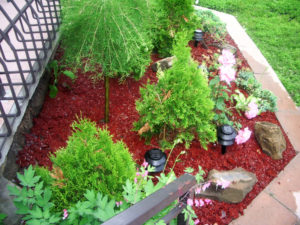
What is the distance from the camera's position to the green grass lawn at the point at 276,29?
17.1ft

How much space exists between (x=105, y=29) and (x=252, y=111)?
2230mm

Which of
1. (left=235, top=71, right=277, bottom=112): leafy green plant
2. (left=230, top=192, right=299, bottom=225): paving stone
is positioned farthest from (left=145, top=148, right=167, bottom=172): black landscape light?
(left=235, top=71, right=277, bottom=112): leafy green plant

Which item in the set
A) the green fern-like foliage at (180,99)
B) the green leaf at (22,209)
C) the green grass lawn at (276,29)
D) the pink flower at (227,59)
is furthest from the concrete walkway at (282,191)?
the green leaf at (22,209)

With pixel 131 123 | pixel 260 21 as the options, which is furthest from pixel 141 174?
pixel 260 21

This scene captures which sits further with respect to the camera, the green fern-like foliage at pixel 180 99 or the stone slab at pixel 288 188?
the stone slab at pixel 288 188

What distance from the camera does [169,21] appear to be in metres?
4.54

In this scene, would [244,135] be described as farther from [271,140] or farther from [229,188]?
[229,188]

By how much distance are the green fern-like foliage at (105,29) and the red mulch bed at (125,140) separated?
2.32 feet

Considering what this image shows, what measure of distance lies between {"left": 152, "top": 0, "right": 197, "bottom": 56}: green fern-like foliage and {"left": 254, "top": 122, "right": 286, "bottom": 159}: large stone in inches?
82.0

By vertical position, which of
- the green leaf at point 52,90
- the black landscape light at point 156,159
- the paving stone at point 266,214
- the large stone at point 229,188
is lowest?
the paving stone at point 266,214

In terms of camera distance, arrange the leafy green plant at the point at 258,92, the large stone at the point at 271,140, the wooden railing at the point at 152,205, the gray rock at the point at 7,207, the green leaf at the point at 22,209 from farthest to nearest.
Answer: the leafy green plant at the point at 258,92 → the large stone at the point at 271,140 → the gray rock at the point at 7,207 → the green leaf at the point at 22,209 → the wooden railing at the point at 152,205

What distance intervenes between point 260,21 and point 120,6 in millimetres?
5419

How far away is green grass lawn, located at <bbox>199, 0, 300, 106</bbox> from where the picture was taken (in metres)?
5.21

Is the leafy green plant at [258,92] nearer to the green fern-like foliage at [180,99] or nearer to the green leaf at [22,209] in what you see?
the green fern-like foliage at [180,99]
